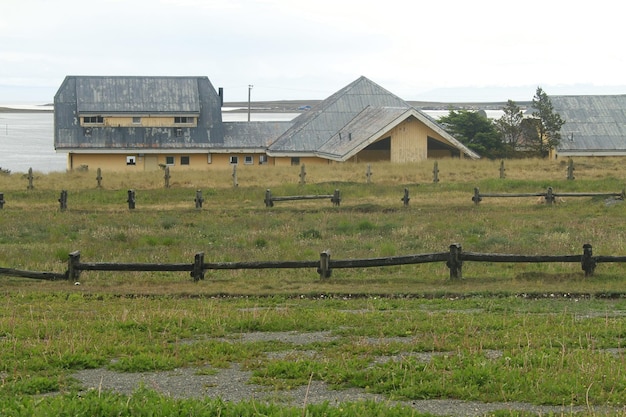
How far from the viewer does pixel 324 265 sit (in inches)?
764

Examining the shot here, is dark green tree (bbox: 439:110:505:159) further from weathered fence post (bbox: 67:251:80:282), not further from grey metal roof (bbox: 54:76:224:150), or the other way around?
weathered fence post (bbox: 67:251:80:282)

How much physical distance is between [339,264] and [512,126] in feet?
150

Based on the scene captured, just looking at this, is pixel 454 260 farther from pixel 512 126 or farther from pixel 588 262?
pixel 512 126

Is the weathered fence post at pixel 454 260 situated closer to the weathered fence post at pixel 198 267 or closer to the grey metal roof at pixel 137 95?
the weathered fence post at pixel 198 267

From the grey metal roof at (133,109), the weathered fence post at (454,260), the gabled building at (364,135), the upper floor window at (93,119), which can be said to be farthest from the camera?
the upper floor window at (93,119)

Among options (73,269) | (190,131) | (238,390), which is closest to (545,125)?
(190,131)

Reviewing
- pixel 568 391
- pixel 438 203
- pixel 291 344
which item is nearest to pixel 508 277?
pixel 291 344

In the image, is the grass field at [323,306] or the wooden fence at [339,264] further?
the wooden fence at [339,264]

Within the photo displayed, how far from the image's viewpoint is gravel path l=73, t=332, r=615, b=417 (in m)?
9.55

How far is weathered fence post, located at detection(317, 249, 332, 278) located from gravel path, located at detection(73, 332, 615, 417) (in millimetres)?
7732

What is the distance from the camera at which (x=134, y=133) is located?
61.9 m

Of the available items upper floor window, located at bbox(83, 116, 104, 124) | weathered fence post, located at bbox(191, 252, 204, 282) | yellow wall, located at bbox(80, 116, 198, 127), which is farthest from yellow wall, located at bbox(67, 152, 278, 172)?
weathered fence post, located at bbox(191, 252, 204, 282)

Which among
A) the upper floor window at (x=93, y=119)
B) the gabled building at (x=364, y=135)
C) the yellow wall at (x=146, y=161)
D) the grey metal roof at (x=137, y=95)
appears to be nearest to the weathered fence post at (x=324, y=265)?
the gabled building at (x=364, y=135)

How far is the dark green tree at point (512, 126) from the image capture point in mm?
62719
